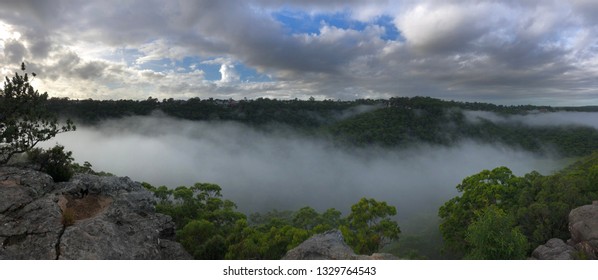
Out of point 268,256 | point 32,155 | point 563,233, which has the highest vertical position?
point 32,155

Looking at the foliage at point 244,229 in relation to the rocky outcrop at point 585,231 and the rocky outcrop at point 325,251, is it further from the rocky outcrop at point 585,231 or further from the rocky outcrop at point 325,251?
the rocky outcrop at point 585,231

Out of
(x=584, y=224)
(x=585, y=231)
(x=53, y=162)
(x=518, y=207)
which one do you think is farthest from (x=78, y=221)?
(x=518, y=207)

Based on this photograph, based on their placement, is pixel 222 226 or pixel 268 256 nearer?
pixel 268 256

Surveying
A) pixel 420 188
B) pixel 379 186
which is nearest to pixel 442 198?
pixel 420 188

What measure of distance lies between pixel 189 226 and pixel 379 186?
483ft

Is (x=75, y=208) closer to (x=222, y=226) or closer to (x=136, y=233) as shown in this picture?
(x=136, y=233)

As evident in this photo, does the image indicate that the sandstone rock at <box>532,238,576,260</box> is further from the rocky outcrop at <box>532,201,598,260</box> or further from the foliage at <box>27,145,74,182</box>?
the foliage at <box>27,145,74,182</box>

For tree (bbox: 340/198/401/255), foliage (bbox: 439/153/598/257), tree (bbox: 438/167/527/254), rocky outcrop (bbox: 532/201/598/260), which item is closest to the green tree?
foliage (bbox: 439/153/598/257)

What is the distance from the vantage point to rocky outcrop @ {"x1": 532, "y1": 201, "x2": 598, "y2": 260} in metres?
20.2

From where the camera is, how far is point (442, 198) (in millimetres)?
138000

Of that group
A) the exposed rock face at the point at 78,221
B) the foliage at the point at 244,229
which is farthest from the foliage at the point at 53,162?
the foliage at the point at 244,229

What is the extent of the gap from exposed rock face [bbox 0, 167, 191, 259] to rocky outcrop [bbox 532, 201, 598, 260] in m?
24.4

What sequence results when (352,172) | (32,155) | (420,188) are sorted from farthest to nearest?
(352,172) → (420,188) → (32,155)

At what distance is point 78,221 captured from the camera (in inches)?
736
